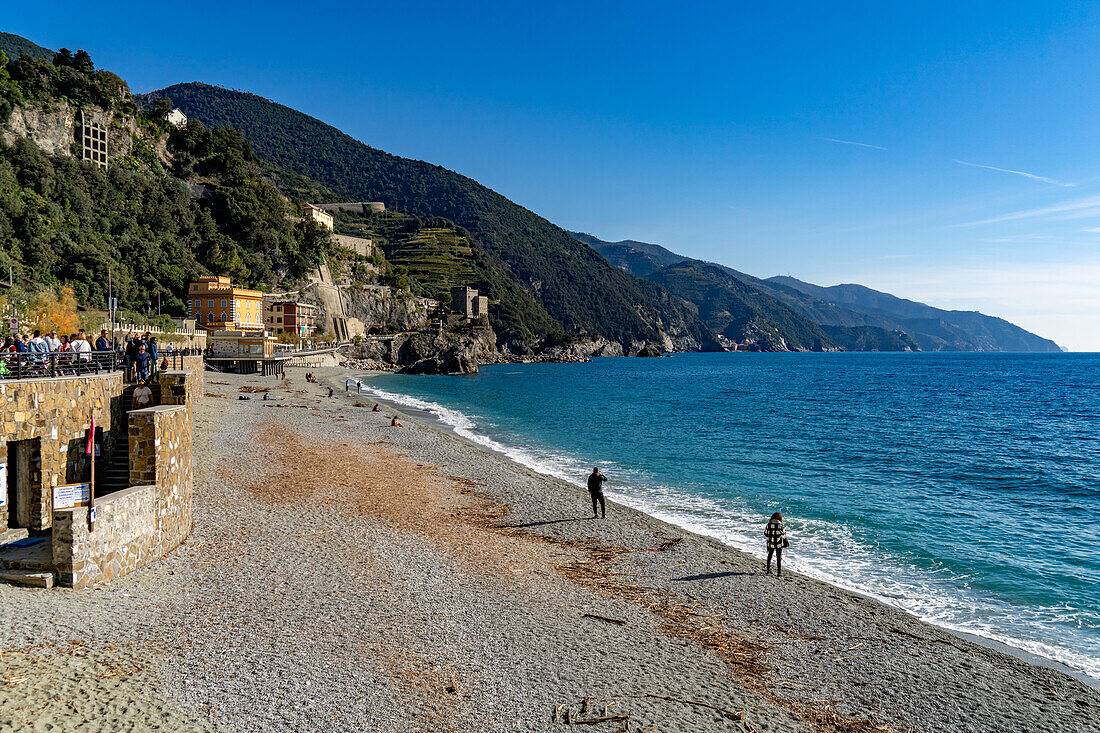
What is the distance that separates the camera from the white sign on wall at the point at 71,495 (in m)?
8.78

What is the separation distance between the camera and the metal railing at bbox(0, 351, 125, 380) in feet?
35.8

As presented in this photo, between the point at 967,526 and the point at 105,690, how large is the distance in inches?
837

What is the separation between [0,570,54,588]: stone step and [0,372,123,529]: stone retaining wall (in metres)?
1.83

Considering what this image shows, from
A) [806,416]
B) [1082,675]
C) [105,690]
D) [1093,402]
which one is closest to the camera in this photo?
[105,690]

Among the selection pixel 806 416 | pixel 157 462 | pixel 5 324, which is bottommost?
pixel 806 416

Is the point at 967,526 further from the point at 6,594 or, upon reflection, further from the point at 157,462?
the point at 6,594

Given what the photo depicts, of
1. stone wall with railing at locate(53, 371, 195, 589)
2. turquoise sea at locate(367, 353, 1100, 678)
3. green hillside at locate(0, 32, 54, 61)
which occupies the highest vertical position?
green hillside at locate(0, 32, 54, 61)

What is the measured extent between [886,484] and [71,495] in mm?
25843

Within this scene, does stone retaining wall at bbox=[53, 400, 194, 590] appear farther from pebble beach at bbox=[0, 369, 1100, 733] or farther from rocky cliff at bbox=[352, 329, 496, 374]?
rocky cliff at bbox=[352, 329, 496, 374]

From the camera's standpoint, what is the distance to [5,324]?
33.2 m

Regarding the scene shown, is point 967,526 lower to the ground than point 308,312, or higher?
lower

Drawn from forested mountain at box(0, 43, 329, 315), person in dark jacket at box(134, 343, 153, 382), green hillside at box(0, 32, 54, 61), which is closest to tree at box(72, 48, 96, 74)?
forested mountain at box(0, 43, 329, 315)

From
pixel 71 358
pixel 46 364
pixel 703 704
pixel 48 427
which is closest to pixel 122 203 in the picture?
pixel 46 364

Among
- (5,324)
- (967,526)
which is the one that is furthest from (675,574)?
(5,324)
